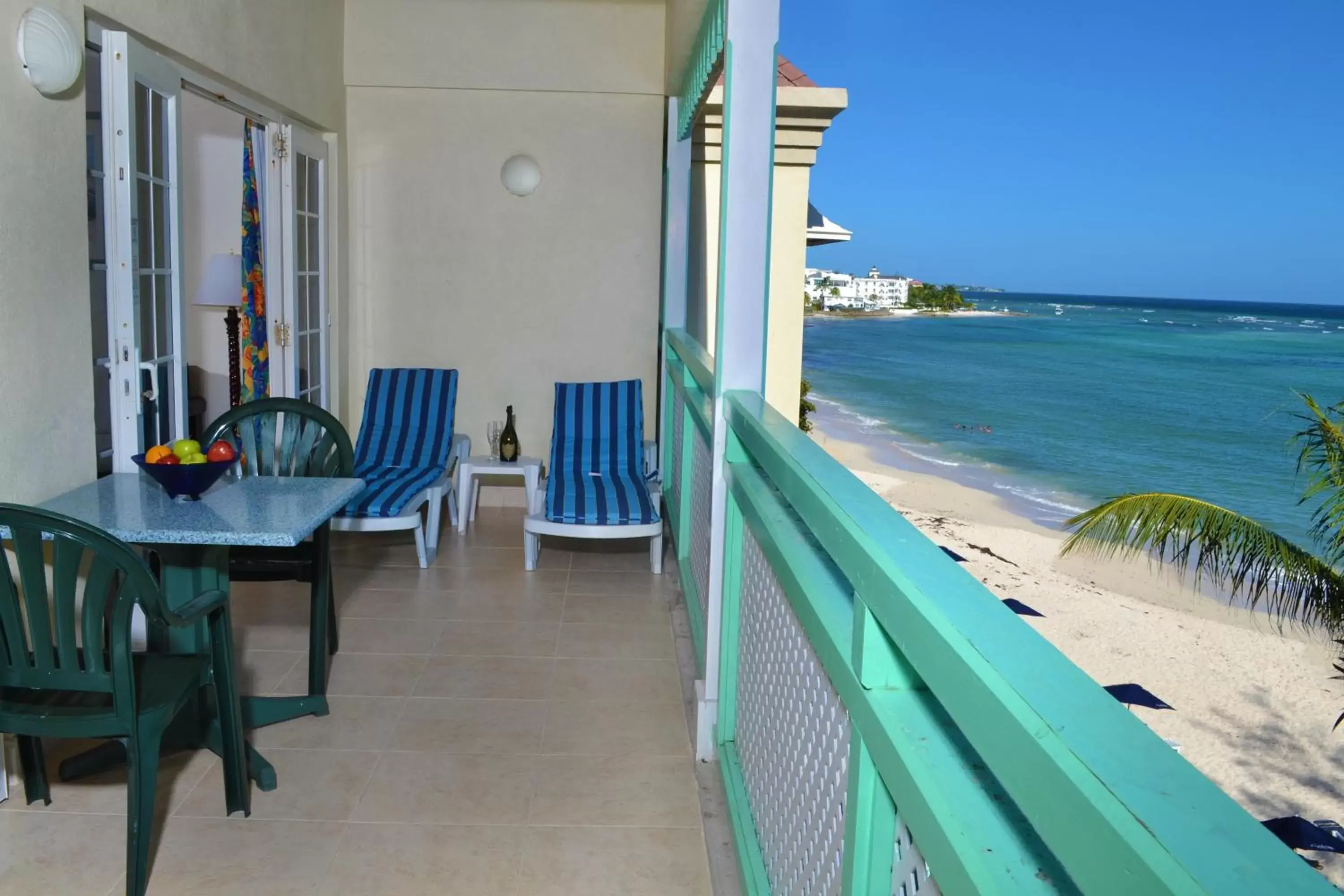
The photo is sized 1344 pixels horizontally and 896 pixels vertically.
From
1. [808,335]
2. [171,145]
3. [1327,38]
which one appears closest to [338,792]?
[171,145]

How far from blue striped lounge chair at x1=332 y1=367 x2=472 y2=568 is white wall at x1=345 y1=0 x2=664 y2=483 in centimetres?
36

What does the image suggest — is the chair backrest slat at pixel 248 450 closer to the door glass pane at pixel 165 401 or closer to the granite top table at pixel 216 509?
the granite top table at pixel 216 509

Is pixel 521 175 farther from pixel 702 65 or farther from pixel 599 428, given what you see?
pixel 702 65

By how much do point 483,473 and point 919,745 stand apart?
17.6 feet

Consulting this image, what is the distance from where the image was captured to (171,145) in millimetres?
4336

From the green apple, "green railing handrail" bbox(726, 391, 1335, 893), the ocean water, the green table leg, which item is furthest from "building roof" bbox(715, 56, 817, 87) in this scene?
the ocean water

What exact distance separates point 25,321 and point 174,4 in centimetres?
162

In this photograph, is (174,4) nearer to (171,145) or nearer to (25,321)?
(171,145)

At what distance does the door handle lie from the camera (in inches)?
162

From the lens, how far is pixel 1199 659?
1028cm

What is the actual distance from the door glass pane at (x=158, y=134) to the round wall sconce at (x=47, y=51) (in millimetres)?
755

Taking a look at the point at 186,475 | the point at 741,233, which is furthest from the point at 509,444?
the point at 741,233

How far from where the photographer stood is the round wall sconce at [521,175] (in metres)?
6.82

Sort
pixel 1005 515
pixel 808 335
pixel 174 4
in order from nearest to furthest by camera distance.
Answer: pixel 174 4 → pixel 1005 515 → pixel 808 335
